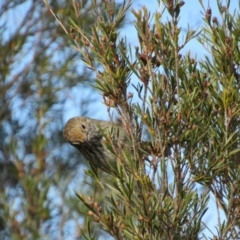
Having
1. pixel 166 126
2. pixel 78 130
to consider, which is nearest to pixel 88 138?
pixel 78 130

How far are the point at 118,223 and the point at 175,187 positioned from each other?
0.68ft

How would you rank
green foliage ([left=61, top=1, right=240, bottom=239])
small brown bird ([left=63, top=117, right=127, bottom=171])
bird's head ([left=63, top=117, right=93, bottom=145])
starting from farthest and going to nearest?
1. bird's head ([left=63, top=117, right=93, bottom=145])
2. small brown bird ([left=63, top=117, right=127, bottom=171])
3. green foliage ([left=61, top=1, right=240, bottom=239])

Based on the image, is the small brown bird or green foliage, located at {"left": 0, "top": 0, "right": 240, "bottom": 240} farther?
the small brown bird

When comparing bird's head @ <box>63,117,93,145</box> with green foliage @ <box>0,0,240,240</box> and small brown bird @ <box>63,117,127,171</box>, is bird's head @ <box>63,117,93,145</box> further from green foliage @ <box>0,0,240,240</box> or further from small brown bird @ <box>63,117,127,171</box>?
green foliage @ <box>0,0,240,240</box>

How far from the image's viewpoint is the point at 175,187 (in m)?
2.52

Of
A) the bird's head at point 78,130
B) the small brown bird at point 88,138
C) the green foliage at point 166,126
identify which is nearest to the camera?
the green foliage at point 166,126

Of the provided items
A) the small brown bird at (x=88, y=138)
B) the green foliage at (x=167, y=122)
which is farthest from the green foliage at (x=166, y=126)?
the small brown bird at (x=88, y=138)

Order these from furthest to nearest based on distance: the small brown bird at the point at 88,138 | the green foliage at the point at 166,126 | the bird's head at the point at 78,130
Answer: the bird's head at the point at 78,130 → the small brown bird at the point at 88,138 → the green foliage at the point at 166,126

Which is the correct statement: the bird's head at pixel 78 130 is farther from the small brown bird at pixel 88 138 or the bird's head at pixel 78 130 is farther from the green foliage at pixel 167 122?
the green foliage at pixel 167 122

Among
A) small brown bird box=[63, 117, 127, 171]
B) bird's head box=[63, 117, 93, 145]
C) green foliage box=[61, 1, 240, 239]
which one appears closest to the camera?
green foliage box=[61, 1, 240, 239]

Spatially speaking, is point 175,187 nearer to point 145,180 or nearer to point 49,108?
point 145,180

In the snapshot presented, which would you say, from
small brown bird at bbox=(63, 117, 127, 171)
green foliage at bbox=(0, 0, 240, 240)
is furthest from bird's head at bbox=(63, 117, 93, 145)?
green foliage at bbox=(0, 0, 240, 240)

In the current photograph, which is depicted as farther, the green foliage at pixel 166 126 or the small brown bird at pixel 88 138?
the small brown bird at pixel 88 138

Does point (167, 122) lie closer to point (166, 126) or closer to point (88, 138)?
point (166, 126)
